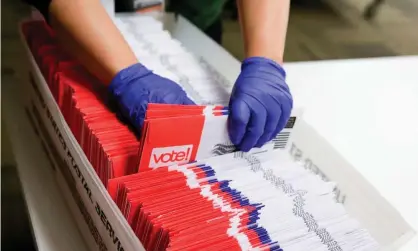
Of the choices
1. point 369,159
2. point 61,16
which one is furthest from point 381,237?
point 61,16

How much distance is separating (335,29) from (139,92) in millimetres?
2020

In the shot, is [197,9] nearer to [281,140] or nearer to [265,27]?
[265,27]

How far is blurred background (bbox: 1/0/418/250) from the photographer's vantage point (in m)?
2.13

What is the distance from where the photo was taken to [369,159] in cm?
94

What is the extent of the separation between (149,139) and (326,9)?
2266mm

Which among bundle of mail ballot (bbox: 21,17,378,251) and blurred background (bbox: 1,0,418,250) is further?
blurred background (bbox: 1,0,418,250)

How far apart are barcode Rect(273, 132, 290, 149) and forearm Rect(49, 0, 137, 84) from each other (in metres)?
0.24

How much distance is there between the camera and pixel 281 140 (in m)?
0.79

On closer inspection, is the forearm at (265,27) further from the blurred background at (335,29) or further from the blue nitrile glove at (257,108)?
the blurred background at (335,29)

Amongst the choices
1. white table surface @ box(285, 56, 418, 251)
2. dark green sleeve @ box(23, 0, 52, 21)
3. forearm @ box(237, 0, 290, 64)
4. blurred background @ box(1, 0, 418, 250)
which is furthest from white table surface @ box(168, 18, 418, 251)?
blurred background @ box(1, 0, 418, 250)

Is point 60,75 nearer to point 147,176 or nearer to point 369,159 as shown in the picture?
point 147,176

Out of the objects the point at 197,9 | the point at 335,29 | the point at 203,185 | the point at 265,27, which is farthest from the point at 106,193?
the point at 335,29

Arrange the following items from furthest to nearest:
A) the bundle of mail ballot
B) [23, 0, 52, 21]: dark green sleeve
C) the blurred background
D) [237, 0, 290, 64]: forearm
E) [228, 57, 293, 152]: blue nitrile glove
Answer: the blurred background
[23, 0, 52, 21]: dark green sleeve
[237, 0, 290, 64]: forearm
[228, 57, 293, 152]: blue nitrile glove
the bundle of mail ballot

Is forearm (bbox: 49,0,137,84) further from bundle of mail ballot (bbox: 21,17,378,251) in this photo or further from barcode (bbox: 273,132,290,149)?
barcode (bbox: 273,132,290,149)
